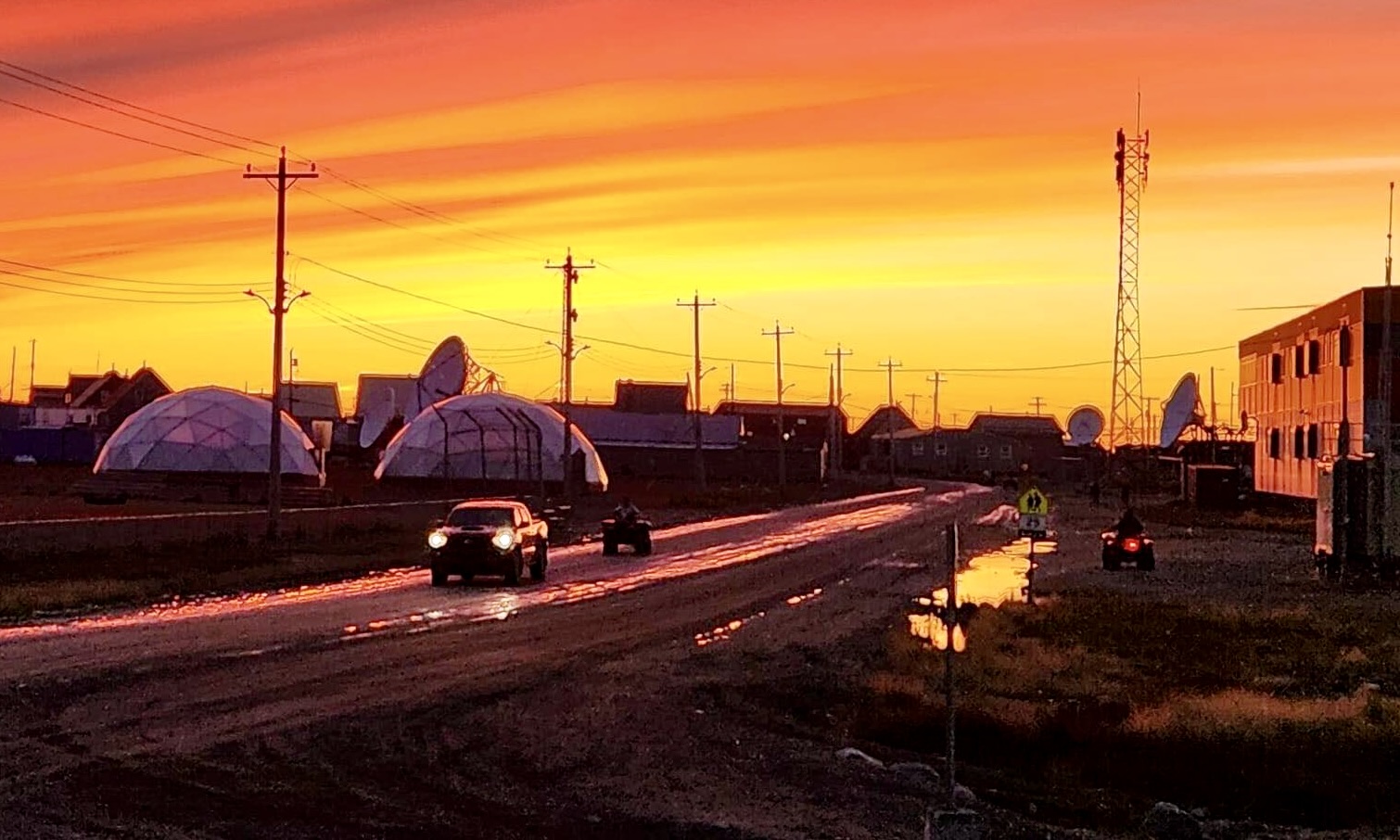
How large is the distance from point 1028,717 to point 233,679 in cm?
838

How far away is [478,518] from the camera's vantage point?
3697 centimetres

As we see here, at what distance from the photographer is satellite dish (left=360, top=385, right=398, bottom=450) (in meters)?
135

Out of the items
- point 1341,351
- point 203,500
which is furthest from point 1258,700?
point 203,500

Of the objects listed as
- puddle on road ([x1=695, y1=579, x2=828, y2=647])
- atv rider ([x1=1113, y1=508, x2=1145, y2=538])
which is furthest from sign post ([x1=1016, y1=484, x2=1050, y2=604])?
atv rider ([x1=1113, y1=508, x2=1145, y2=538])

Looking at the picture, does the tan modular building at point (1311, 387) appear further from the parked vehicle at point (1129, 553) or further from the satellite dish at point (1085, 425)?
the satellite dish at point (1085, 425)

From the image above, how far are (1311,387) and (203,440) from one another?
186 ft

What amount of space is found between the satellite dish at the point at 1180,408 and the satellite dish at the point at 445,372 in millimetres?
46393

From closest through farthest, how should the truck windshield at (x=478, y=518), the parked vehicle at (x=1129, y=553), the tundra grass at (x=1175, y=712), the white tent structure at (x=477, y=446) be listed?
1. the tundra grass at (x=1175, y=712)
2. the truck windshield at (x=478, y=518)
3. the parked vehicle at (x=1129, y=553)
4. the white tent structure at (x=477, y=446)

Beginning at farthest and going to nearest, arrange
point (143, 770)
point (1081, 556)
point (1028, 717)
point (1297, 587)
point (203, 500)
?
point (203, 500)
point (1081, 556)
point (1297, 587)
point (1028, 717)
point (143, 770)

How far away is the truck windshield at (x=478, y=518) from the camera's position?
36812 mm

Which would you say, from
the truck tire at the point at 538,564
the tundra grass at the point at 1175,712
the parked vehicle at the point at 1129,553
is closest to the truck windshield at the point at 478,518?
the truck tire at the point at 538,564

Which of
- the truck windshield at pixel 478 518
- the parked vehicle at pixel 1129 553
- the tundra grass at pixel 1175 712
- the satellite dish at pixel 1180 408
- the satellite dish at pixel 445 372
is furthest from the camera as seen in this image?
the satellite dish at pixel 445 372

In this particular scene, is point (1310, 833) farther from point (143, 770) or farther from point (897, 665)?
point (897, 665)

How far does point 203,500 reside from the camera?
7662cm
